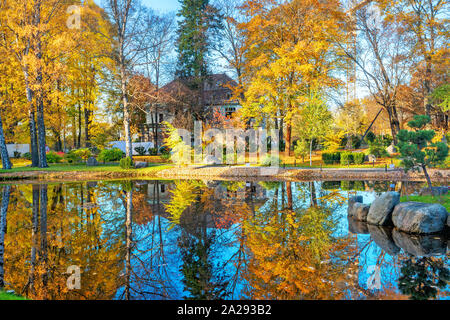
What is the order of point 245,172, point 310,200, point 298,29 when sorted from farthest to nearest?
point 298,29 < point 245,172 < point 310,200

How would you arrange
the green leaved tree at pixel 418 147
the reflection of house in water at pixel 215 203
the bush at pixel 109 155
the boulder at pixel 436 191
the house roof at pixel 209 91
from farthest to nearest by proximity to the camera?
the house roof at pixel 209 91, the bush at pixel 109 155, the boulder at pixel 436 191, the green leaved tree at pixel 418 147, the reflection of house in water at pixel 215 203

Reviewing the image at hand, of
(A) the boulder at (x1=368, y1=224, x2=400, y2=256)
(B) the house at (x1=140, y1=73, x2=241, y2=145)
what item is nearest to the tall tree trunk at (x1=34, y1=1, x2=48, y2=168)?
(B) the house at (x1=140, y1=73, x2=241, y2=145)

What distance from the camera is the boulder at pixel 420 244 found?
5578mm

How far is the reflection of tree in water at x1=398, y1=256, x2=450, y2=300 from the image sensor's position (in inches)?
159

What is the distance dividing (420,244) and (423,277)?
1821 mm

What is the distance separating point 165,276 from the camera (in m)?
4.63

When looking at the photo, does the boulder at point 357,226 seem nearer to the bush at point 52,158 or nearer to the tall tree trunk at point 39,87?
the tall tree trunk at point 39,87

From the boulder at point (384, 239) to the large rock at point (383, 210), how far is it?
0.70ft

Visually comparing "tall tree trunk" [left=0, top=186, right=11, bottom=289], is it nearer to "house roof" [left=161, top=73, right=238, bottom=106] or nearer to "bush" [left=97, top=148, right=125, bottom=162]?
"bush" [left=97, top=148, right=125, bottom=162]

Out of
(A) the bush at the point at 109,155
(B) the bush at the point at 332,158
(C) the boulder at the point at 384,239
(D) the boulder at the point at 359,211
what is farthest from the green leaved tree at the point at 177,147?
(C) the boulder at the point at 384,239
